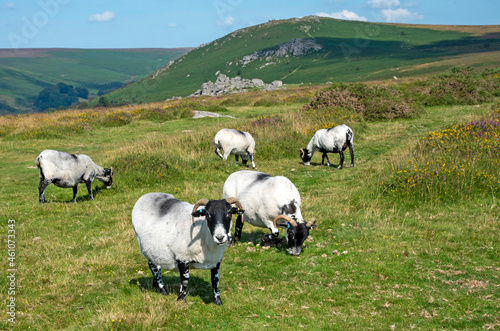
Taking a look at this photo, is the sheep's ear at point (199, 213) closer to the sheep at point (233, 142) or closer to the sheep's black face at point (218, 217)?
the sheep's black face at point (218, 217)

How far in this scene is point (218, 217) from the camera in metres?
6.37

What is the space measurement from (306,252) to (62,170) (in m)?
9.99

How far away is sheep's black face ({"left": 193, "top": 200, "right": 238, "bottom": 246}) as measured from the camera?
20.2 feet

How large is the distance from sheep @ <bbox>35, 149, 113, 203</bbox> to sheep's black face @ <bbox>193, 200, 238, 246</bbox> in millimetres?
10104

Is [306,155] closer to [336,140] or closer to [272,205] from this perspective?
[336,140]

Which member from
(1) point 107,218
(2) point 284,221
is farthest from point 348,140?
(1) point 107,218

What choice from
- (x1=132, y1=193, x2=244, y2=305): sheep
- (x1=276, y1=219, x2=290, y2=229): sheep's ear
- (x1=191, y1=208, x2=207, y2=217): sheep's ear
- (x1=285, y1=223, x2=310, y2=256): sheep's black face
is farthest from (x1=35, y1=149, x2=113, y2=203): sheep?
(x1=191, y1=208, x2=207, y2=217): sheep's ear

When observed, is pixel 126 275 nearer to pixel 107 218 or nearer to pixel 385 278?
pixel 107 218

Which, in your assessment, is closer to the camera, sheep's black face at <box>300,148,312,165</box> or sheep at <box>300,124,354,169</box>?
sheep at <box>300,124,354,169</box>

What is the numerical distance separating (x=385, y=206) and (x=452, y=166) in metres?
2.81

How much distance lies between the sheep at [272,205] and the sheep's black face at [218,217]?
283 cm

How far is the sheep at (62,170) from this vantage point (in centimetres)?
1434

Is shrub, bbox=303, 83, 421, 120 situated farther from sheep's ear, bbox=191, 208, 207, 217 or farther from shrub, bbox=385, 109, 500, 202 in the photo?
sheep's ear, bbox=191, 208, 207, 217

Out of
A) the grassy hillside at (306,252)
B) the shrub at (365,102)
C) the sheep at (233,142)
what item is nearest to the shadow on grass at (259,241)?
the grassy hillside at (306,252)
